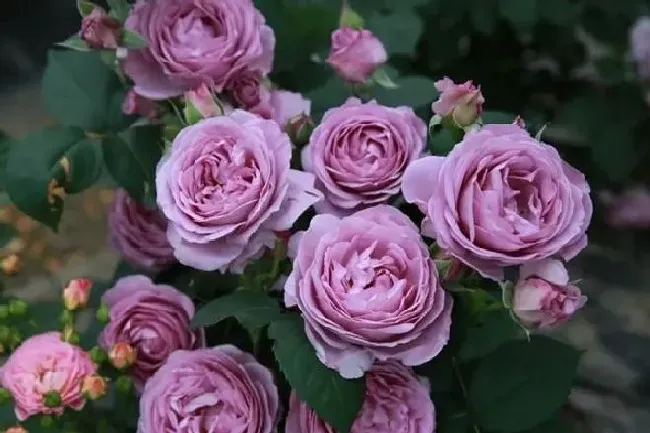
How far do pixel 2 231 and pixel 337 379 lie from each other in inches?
15.3

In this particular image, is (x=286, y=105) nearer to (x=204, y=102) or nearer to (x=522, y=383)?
(x=204, y=102)

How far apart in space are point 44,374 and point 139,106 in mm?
209

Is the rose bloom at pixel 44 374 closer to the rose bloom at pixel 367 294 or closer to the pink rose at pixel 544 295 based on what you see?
the rose bloom at pixel 367 294

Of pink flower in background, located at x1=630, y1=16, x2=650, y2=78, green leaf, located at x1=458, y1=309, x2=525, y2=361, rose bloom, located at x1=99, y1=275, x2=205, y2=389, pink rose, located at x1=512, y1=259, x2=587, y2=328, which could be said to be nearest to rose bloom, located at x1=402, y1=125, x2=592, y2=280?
pink rose, located at x1=512, y1=259, x2=587, y2=328

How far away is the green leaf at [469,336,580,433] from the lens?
1.98 ft

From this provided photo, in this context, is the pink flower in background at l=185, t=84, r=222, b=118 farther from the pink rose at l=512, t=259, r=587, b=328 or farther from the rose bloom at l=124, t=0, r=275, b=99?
the pink rose at l=512, t=259, r=587, b=328

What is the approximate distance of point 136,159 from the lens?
26.6 inches

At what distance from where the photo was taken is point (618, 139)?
117 centimetres

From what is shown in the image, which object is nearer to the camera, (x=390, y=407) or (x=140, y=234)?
(x=390, y=407)

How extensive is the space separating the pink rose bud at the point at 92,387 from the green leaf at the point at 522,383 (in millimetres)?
254

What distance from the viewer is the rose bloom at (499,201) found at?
481mm

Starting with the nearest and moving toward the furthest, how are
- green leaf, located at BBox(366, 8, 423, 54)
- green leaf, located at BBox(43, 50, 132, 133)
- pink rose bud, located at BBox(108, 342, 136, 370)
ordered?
1. pink rose bud, located at BBox(108, 342, 136, 370)
2. green leaf, located at BBox(43, 50, 132, 133)
3. green leaf, located at BBox(366, 8, 423, 54)

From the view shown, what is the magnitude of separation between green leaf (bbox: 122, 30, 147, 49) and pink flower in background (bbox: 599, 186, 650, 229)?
95cm

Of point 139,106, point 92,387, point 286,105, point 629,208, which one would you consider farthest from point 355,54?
point 629,208
